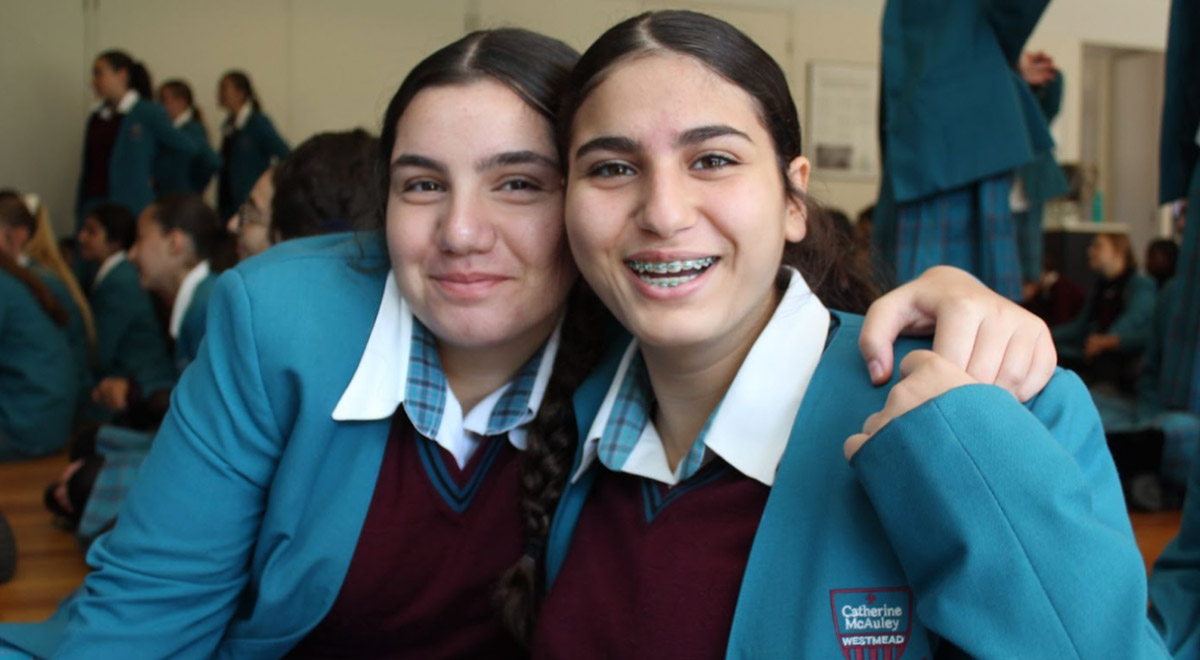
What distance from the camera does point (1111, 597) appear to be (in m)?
0.81

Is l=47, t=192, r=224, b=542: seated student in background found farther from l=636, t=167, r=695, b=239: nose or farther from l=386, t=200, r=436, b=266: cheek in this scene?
l=636, t=167, r=695, b=239: nose

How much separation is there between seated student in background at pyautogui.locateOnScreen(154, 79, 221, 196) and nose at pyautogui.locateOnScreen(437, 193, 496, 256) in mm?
5530

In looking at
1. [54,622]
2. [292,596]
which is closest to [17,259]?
[54,622]

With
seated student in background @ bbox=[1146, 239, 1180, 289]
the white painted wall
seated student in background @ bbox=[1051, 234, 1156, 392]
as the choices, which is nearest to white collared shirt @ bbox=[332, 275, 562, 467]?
seated student in background @ bbox=[1051, 234, 1156, 392]

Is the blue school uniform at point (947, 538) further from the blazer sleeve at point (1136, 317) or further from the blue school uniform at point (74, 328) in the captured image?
the blue school uniform at point (74, 328)

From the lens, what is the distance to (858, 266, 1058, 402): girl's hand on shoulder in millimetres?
926

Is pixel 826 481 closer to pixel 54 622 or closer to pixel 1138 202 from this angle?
pixel 54 622

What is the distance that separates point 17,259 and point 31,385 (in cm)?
84

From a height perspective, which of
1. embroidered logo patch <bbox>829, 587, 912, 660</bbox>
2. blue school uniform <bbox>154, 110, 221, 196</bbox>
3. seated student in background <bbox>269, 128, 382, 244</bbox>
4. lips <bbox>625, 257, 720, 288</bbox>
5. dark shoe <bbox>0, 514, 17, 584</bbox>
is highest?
blue school uniform <bbox>154, 110, 221, 196</bbox>

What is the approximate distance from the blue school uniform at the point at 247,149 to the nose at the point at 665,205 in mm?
5808

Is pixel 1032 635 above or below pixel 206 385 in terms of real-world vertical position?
below

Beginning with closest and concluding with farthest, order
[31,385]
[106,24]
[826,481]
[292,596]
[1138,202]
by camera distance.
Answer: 1. [826,481]
2. [292,596]
3. [31,385]
4. [106,24]
5. [1138,202]

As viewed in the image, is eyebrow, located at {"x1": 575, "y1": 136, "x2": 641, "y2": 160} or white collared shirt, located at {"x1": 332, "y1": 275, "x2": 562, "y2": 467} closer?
eyebrow, located at {"x1": 575, "y1": 136, "x2": 641, "y2": 160}

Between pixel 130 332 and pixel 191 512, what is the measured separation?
3.85 metres
